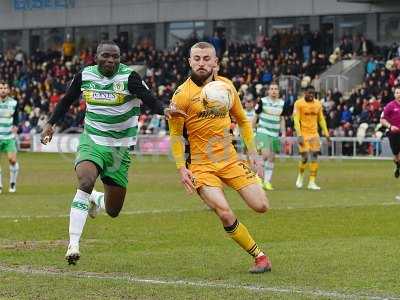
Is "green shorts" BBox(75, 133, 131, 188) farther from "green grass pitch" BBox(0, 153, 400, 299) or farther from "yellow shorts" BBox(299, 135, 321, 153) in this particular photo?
"yellow shorts" BBox(299, 135, 321, 153)

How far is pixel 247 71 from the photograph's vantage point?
50750 mm

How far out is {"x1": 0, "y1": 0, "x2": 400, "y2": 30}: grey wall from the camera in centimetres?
5222

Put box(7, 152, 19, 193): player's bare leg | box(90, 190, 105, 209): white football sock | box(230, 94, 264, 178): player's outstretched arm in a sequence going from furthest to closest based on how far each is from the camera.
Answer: box(7, 152, 19, 193): player's bare leg
box(90, 190, 105, 209): white football sock
box(230, 94, 264, 178): player's outstretched arm

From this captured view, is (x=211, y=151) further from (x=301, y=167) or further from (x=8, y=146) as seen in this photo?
(x=301, y=167)

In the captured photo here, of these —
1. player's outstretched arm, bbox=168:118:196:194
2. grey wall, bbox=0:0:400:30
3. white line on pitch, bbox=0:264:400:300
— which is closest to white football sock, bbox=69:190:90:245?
white line on pitch, bbox=0:264:400:300

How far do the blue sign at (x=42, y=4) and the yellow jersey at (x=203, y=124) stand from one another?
5267 cm

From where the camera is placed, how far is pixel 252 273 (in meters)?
10.6

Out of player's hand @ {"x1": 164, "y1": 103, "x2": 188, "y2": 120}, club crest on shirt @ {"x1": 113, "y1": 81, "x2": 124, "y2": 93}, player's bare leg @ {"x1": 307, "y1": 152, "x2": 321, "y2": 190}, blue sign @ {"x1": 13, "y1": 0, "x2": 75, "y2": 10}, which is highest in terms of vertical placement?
blue sign @ {"x1": 13, "y1": 0, "x2": 75, "y2": 10}

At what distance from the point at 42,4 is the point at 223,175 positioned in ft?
179

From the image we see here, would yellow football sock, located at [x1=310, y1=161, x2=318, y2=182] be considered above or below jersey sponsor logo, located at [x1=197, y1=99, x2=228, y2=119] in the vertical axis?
below

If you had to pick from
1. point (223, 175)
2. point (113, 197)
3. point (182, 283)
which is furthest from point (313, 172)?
point (182, 283)

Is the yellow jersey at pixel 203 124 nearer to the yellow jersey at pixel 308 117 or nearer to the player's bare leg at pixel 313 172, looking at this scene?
the player's bare leg at pixel 313 172

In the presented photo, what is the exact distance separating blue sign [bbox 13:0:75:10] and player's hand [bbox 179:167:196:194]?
5306cm

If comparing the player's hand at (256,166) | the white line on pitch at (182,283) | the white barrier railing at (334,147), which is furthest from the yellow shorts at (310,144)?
the white line on pitch at (182,283)
